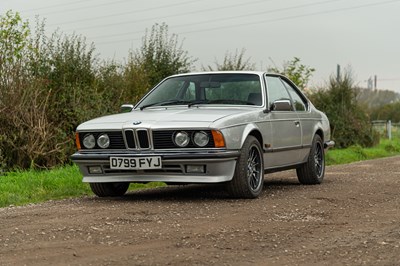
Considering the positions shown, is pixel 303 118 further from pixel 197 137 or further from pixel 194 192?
pixel 197 137

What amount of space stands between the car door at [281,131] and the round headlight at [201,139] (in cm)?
134

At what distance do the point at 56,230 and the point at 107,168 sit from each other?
98.5 inches

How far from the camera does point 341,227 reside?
7195 mm

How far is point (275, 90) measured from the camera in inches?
434

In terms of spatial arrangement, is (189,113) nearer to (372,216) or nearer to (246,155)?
(246,155)

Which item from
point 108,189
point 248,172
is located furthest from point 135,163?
point 248,172

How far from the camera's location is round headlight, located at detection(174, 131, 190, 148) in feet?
29.6

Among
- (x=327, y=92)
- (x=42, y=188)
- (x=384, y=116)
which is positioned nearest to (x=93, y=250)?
(x=42, y=188)

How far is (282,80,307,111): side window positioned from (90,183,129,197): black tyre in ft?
9.54

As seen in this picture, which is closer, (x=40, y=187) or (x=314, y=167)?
(x=40, y=187)

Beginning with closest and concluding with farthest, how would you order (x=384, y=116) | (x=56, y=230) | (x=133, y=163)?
1. (x=56, y=230)
2. (x=133, y=163)
3. (x=384, y=116)

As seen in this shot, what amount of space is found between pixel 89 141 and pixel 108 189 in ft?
2.61

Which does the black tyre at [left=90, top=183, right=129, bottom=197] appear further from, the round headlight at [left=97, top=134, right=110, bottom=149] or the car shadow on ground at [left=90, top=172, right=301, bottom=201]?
the round headlight at [left=97, top=134, right=110, bottom=149]

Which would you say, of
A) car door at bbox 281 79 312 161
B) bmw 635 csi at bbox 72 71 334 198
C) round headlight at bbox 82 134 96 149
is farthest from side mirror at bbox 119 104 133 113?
car door at bbox 281 79 312 161
